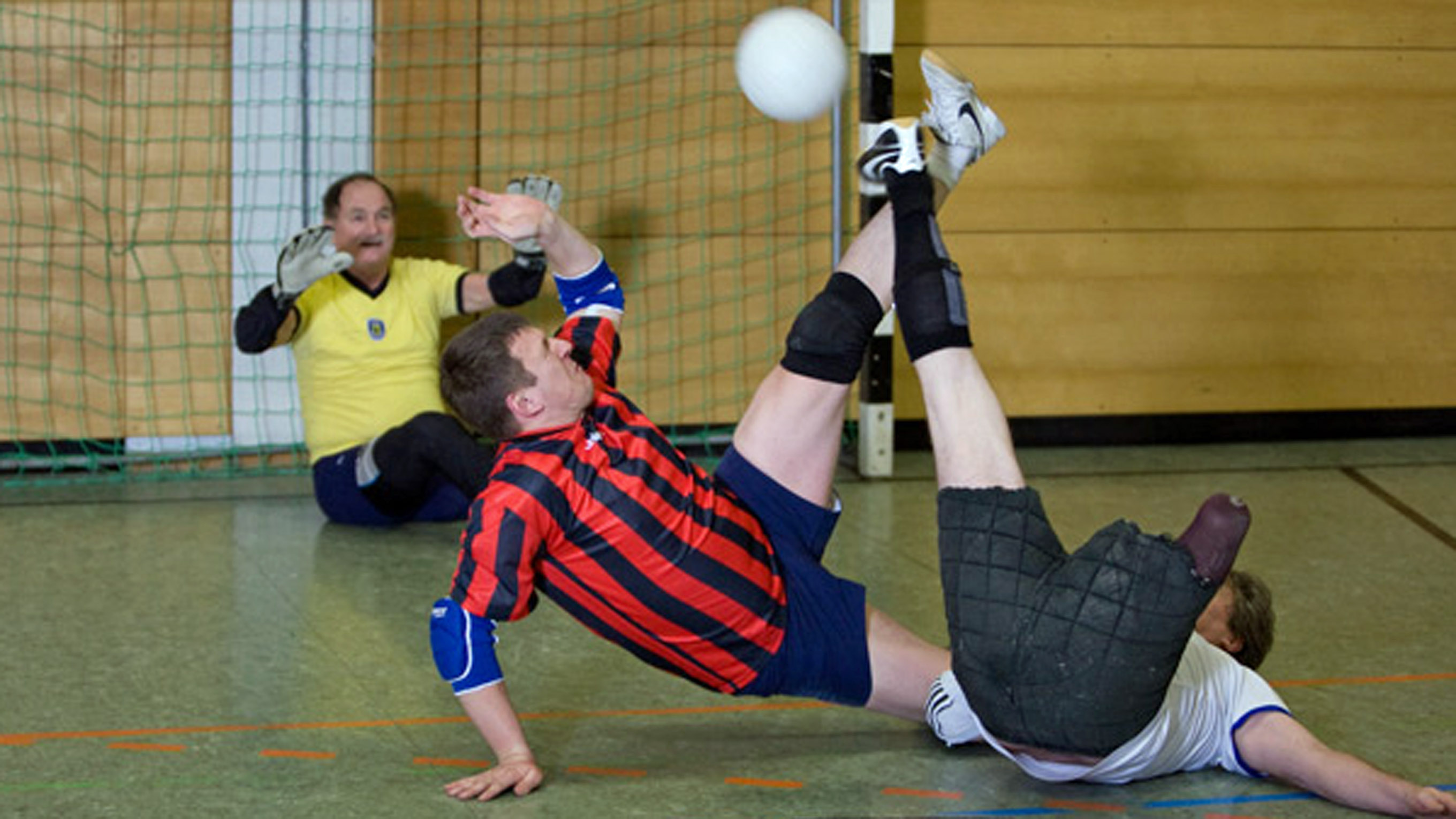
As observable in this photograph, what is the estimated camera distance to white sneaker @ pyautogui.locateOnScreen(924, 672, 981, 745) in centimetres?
310

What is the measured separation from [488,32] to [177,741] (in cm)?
307

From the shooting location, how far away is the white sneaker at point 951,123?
10.7 feet

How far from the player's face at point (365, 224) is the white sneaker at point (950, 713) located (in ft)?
8.44

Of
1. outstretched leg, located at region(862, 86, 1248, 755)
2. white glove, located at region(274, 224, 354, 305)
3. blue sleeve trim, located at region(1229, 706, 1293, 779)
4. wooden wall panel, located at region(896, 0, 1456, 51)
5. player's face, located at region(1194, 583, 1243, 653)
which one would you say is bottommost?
blue sleeve trim, located at region(1229, 706, 1293, 779)

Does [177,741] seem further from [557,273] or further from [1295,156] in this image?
[1295,156]

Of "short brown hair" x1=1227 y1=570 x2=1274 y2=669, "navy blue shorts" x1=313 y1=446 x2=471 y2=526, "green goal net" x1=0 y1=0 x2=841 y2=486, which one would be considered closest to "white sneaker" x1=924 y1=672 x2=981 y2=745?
"short brown hair" x1=1227 y1=570 x2=1274 y2=669

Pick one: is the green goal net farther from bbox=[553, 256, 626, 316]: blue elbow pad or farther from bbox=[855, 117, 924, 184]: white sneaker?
bbox=[855, 117, 924, 184]: white sneaker

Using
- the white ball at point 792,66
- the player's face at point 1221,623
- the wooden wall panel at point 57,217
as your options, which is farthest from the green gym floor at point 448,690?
the white ball at point 792,66

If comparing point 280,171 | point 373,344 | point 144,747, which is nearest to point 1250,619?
point 144,747

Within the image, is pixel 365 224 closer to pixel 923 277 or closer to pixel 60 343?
pixel 60 343

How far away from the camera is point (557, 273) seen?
11.2ft

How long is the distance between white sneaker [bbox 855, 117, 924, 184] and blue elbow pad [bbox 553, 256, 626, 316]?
21.4 inches

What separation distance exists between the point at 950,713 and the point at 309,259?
7.91 feet

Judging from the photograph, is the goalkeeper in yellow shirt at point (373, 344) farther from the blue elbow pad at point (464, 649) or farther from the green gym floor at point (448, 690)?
the blue elbow pad at point (464, 649)
